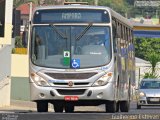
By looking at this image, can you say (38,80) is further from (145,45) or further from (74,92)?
(145,45)

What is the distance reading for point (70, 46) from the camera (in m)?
25.0

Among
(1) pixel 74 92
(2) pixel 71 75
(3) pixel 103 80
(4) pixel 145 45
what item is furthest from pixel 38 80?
(4) pixel 145 45

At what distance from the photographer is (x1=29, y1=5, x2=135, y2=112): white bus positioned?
24734 mm

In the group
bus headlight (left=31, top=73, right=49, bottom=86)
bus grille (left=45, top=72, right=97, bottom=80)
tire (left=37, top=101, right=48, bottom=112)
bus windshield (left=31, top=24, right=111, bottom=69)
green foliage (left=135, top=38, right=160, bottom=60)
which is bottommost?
green foliage (left=135, top=38, right=160, bottom=60)

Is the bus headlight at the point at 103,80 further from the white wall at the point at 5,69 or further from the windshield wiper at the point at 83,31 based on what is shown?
the white wall at the point at 5,69

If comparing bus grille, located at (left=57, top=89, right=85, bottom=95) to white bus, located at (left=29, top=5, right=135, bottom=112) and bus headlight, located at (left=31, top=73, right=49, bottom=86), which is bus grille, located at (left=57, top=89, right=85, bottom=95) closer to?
white bus, located at (left=29, top=5, right=135, bottom=112)

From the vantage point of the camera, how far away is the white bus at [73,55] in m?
24.7

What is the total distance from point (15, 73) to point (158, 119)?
28723 mm

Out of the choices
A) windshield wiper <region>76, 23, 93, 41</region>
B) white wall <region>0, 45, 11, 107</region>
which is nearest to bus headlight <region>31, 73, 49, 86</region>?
windshield wiper <region>76, 23, 93, 41</region>

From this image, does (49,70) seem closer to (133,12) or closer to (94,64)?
(94,64)

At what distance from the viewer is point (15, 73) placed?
4719 cm

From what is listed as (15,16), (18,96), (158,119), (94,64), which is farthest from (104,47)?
(18,96)

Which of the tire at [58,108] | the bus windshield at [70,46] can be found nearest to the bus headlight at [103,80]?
the bus windshield at [70,46]

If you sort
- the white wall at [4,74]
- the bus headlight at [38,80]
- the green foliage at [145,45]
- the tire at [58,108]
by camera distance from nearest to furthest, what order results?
1. the bus headlight at [38,80]
2. the tire at [58,108]
3. the white wall at [4,74]
4. the green foliage at [145,45]
